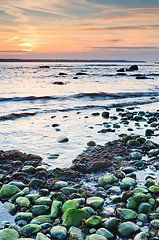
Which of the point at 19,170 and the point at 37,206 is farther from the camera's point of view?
the point at 19,170

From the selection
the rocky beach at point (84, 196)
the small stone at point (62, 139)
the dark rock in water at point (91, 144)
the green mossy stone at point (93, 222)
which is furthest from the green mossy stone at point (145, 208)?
the small stone at point (62, 139)

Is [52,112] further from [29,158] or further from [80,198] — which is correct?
[80,198]

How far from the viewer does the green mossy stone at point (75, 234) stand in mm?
2245

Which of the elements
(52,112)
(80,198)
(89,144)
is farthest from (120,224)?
(52,112)

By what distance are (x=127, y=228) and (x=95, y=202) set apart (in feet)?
1.84

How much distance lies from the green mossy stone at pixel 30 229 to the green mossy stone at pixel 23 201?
43cm

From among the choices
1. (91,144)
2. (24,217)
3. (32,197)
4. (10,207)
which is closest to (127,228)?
(24,217)

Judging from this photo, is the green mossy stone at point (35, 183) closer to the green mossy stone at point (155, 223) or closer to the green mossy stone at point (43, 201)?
the green mossy stone at point (43, 201)

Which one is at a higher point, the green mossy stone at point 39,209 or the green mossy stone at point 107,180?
the green mossy stone at point 107,180

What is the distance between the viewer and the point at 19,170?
3.87m

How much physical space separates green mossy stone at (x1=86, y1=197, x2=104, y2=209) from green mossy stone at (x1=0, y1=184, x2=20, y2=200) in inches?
40.6

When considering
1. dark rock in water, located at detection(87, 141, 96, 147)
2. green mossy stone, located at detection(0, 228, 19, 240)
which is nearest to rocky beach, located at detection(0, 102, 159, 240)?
green mossy stone, located at detection(0, 228, 19, 240)

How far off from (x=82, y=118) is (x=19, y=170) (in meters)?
4.60

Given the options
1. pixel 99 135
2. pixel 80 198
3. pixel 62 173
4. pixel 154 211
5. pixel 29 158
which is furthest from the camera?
pixel 99 135
